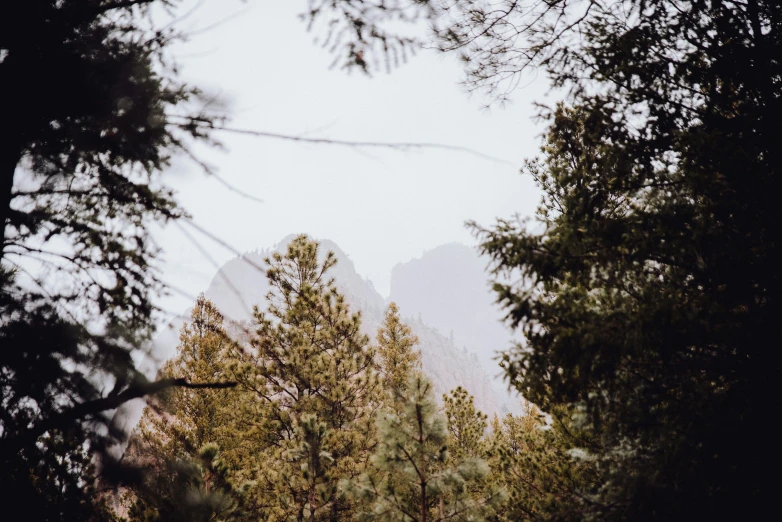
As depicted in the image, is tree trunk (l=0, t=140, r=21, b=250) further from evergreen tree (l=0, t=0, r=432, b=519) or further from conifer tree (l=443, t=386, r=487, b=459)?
conifer tree (l=443, t=386, r=487, b=459)

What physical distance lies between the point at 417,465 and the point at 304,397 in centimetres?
421

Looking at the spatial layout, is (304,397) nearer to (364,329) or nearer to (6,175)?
(6,175)

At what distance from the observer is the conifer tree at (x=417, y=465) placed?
452 cm

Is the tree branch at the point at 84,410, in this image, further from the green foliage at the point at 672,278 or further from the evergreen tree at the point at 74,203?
the green foliage at the point at 672,278

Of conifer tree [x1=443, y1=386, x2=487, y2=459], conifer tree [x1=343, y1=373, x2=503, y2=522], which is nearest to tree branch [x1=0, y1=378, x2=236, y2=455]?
conifer tree [x1=343, y1=373, x2=503, y2=522]

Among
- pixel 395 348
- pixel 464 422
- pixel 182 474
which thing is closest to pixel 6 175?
pixel 182 474

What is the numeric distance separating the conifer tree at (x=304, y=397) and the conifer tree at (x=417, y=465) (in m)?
1.70

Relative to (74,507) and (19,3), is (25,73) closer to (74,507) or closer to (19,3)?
(19,3)

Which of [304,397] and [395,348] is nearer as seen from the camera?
[304,397]

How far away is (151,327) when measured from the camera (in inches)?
63.2

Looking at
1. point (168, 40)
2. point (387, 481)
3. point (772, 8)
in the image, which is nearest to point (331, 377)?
point (387, 481)

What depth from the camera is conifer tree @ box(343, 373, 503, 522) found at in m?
4.52

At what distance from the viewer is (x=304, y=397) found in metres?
8.02

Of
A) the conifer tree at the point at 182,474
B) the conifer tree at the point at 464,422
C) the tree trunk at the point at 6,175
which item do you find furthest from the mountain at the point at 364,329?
the conifer tree at the point at 464,422
